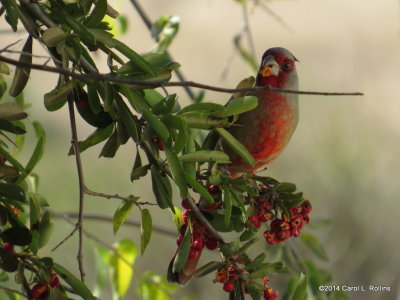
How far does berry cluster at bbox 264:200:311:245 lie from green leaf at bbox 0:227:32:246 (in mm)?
430

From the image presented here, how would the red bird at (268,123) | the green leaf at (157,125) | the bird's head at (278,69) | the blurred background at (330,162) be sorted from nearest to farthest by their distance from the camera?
the green leaf at (157,125), the red bird at (268,123), the bird's head at (278,69), the blurred background at (330,162)

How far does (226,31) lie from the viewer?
8.45 meters

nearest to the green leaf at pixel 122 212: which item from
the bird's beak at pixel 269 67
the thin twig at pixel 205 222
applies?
the thin twig at pixel 205 222

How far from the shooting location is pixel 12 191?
1369mm

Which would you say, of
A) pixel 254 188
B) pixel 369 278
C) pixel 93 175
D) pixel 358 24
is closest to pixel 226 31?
pixel 358 24

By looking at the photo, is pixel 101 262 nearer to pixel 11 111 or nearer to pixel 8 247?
pixel 8 247

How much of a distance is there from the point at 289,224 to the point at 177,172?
30 centimetres

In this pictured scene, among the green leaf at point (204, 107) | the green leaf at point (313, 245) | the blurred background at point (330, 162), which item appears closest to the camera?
the green leaf at point (204, 107)

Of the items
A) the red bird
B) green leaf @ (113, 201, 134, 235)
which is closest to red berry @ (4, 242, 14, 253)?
green leaf @ (113, 201, 134, 235)

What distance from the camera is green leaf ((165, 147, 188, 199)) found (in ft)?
4.22

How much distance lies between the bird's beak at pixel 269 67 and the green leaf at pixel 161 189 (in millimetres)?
812

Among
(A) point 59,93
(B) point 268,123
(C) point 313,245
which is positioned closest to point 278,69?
(B) point 268,123

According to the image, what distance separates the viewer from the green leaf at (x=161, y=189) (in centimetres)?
132

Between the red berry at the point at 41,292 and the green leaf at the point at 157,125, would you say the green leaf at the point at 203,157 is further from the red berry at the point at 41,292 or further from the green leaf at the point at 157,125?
the red berry at the point at 41,292
